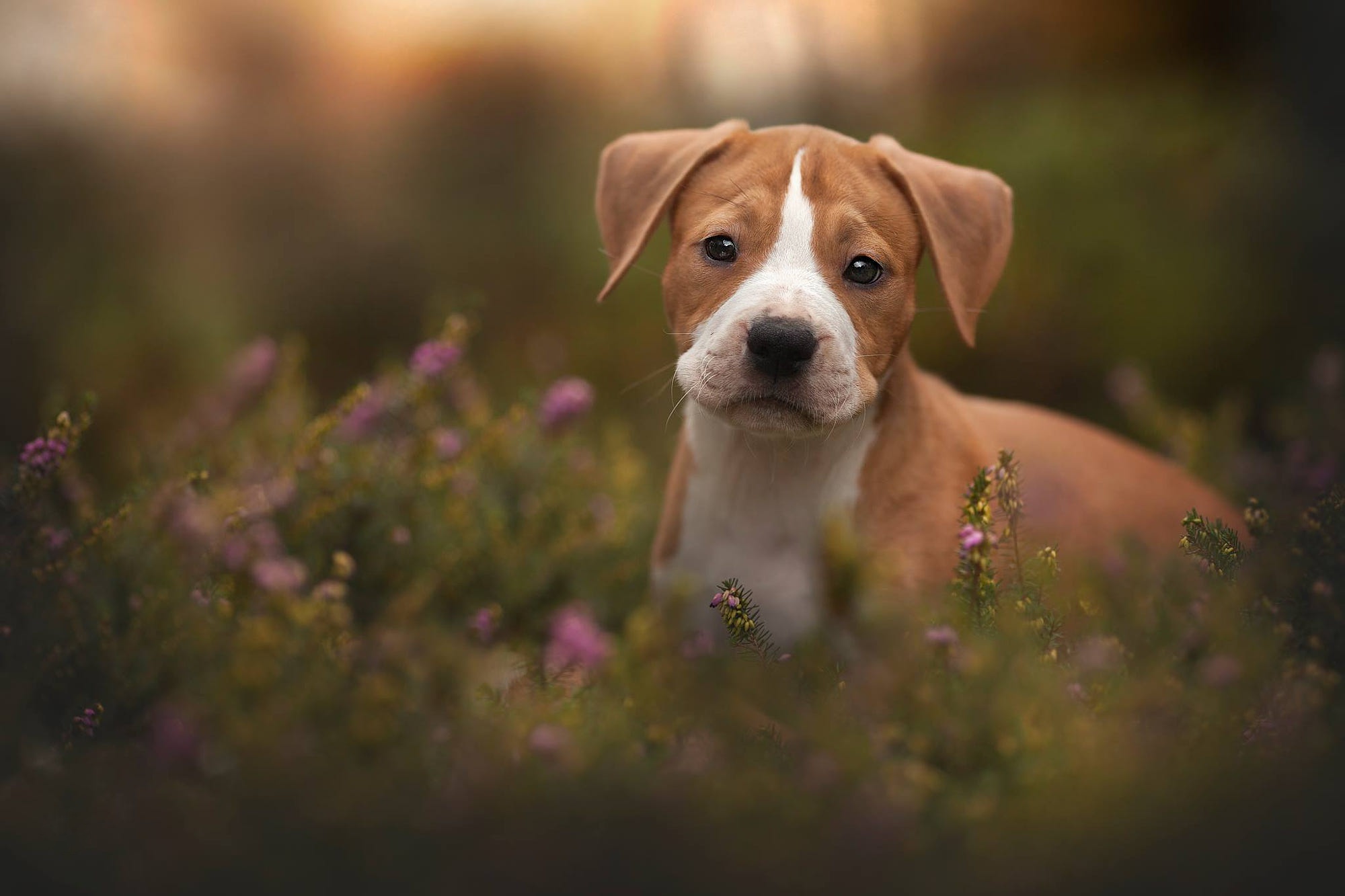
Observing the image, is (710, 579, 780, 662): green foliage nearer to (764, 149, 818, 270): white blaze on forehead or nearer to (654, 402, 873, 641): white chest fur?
(654, 402, 873, 641): white chest fur

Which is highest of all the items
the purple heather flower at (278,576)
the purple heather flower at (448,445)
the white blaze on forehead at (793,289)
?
the white blaze on forehead at (793,289)

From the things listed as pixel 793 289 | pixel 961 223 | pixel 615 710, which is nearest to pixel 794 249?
pixel 793 289

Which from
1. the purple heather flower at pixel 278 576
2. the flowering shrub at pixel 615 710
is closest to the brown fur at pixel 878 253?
the flowering shrub at pixel 615 710

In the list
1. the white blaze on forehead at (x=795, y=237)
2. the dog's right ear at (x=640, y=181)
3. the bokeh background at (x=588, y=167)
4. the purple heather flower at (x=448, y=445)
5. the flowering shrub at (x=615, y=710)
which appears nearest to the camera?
the flowering shrub at (x=615, y=710)

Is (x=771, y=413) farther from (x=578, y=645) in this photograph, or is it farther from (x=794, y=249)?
(x=578, y=645)

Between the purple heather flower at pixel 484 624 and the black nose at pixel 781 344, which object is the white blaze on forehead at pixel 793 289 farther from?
the purple heather flower at pixel 484 624

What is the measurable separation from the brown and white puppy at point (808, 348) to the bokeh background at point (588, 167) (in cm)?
289

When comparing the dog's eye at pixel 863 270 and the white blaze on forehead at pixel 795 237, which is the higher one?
the white blaze on forehead at pixel 795 237

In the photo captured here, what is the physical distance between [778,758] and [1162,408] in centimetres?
401

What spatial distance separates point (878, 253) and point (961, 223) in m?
0.36

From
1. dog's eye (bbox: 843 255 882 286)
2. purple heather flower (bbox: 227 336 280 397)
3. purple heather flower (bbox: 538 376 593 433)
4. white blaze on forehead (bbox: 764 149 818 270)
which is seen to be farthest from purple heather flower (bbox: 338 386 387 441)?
dog's eye (bbox: 843 255 882 286)

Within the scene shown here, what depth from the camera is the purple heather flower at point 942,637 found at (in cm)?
250

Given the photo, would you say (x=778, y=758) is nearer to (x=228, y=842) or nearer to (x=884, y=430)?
(x=228, y=842)

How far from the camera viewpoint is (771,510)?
12.6 feet
